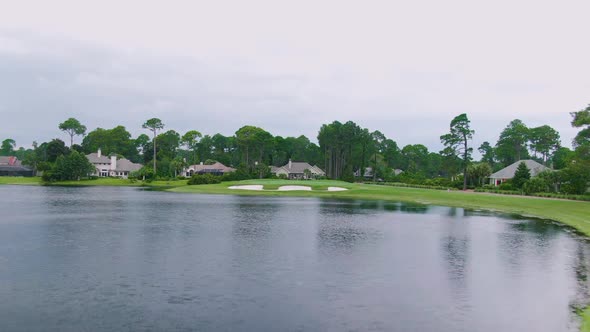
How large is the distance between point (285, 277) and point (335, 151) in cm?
12520

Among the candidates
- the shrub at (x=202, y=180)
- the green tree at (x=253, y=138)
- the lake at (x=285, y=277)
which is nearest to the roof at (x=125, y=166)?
Answer: the green tree at (x=253, y=138)

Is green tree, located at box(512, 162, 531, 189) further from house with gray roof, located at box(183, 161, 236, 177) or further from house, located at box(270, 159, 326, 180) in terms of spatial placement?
house with gray roof, located at box(183, 161, 236, 177)

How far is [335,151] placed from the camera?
5531 inches

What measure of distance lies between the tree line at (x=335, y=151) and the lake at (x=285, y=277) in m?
61.5

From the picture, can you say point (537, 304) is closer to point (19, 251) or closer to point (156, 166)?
point (19, 251)

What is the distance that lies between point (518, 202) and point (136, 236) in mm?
42769

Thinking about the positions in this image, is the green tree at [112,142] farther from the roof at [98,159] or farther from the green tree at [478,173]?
the green tree at [478,173]

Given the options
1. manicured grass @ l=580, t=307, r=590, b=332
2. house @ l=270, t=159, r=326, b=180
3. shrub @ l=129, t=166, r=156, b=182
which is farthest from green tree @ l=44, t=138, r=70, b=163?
manicured grass @ l=580, t=307, r=590, b=332

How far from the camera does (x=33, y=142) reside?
197 meters

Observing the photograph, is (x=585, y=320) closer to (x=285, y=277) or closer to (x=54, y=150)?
(x=285, y=277)

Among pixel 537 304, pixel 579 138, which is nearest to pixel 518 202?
pixel 579 138

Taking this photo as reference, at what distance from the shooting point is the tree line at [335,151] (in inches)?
3592

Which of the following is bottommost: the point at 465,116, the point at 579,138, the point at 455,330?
the point at 455,330

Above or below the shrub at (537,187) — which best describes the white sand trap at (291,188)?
below
